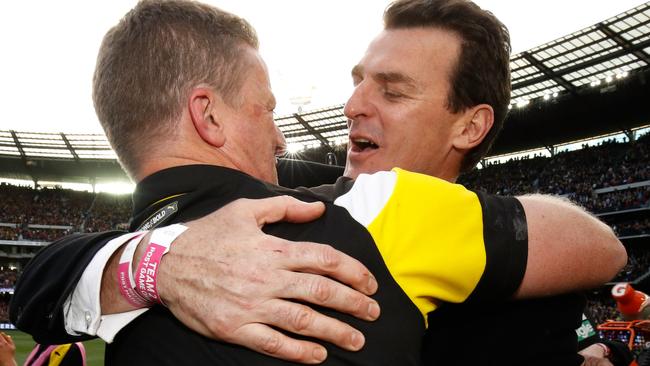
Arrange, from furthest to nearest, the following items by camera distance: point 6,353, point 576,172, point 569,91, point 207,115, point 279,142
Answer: point 576,172
point 569,91
point 6,353
point 279,142
point 207,115

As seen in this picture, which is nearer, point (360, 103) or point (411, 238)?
point (411, 238)

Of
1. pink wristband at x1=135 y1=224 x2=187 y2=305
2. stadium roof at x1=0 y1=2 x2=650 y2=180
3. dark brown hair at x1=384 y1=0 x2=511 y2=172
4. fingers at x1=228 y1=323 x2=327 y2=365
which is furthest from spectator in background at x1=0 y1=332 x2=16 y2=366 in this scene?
stadium roof at x1=0 y1=2 x2=650 y2=180

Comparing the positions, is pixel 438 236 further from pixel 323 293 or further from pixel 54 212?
pixel 54 212

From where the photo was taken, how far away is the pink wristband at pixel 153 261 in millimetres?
1528

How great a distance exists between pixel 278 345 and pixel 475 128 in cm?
188

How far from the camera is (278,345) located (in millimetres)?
1382

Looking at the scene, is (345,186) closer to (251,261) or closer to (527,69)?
(251,261)

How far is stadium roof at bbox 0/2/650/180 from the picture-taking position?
2872 centimetres

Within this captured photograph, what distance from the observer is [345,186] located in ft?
6.12

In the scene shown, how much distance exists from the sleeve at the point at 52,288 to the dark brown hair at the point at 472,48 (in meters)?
1.75

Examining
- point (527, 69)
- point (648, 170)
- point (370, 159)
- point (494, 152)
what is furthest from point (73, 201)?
point (370, 159)

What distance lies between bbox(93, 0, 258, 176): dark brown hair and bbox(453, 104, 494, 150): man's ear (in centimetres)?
137

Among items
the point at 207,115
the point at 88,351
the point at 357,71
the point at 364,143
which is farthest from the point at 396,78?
the point at 88,351

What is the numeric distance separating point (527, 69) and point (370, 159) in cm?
3167
